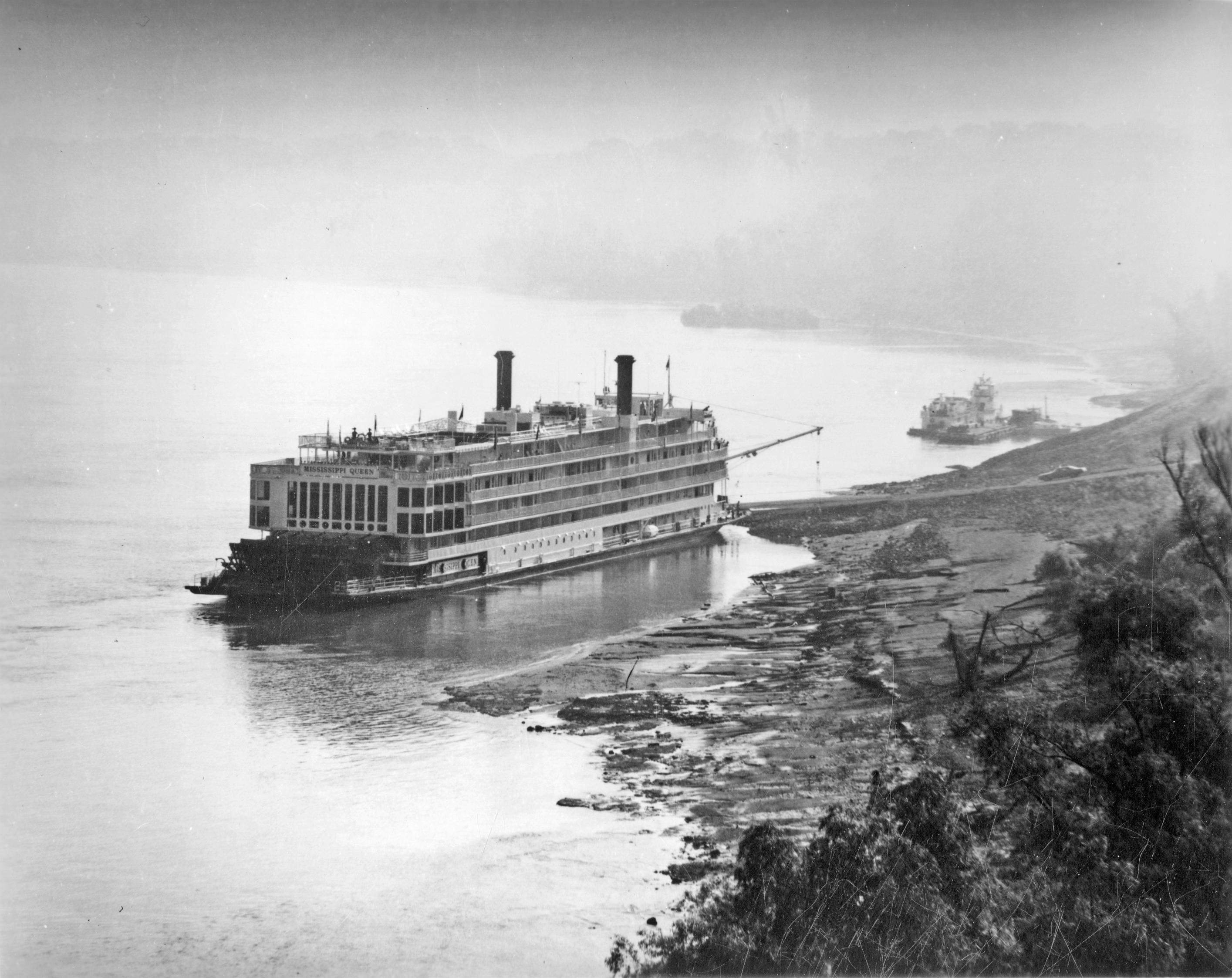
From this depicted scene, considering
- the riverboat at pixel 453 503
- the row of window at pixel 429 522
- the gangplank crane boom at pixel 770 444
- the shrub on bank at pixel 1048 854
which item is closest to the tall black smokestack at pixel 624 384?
the riverboat at pixel 453 503

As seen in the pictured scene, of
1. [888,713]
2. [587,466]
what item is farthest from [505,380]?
[888,713]

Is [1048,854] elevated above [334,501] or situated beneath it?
situated beneath

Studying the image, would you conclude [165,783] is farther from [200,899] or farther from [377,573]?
[377,573]

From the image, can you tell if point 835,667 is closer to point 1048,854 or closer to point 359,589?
point 1048,854

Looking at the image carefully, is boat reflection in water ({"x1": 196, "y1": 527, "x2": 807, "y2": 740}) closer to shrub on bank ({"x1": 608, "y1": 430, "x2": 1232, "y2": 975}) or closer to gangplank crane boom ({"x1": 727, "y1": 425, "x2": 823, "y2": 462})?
gangplank crane boom ({"x1": 727, "y1": 425, "x2": 823, "y2": 462})

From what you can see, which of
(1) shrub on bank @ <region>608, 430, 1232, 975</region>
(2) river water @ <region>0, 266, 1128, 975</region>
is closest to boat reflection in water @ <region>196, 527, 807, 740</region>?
(2) river water @ <region>0, 266, 1128, 975</region>

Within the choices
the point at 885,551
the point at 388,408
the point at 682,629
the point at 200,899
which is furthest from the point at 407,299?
the point at 200,899
